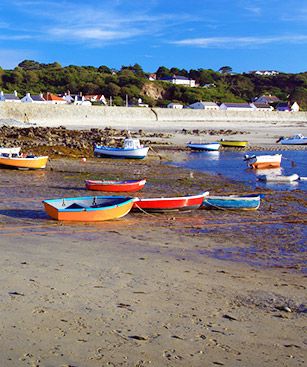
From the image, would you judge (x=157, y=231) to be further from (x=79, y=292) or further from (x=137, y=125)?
(x=137, y=125)

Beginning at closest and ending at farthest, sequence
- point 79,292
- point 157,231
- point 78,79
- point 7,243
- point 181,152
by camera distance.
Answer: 1. point 79,292
2. point 7,243
3. point 157,231
4. point 181,152
5. point 78,79

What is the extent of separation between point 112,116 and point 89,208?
51.1 m

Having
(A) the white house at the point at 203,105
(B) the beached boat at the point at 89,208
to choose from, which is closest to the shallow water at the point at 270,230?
(B) the beached boat at the point at 89,208

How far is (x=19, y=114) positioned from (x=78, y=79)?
50.7 meters

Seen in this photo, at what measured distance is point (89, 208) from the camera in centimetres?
1164

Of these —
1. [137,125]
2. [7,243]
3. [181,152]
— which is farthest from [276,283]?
[137,125]

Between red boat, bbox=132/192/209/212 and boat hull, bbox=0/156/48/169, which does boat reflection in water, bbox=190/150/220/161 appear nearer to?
boat hull, bbox=0/156/48/169

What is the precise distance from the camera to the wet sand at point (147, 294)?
16.2ft

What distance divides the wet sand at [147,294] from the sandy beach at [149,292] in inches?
Answer: 0.6

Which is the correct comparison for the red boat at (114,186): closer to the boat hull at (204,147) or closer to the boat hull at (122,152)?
the boat hull at (122,152)

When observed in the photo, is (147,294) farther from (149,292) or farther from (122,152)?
(122,152)

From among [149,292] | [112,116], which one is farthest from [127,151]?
[112,116]

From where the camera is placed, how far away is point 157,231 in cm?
1116

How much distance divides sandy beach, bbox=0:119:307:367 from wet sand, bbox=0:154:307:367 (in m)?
0.02
